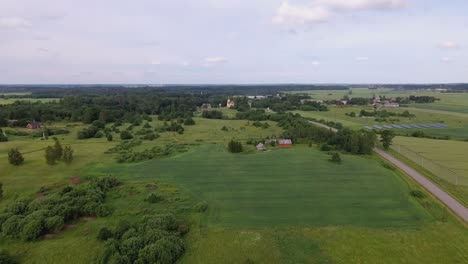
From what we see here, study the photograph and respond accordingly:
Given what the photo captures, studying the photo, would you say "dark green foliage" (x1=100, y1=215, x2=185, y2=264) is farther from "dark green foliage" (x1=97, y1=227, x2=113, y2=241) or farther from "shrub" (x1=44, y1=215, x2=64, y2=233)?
"shrub" (x1=44, y1=215, x2=64, y2=233)

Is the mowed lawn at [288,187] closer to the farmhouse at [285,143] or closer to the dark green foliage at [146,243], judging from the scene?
the dark green foliage at [146,243]

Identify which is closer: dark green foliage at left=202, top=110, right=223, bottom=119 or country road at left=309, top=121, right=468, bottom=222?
country road at left=309, top=121, right=468, bottom=222

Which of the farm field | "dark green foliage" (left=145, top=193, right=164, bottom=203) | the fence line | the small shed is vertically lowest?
"dark green foliage" (left=145, top=193, right=164, bottom=203)

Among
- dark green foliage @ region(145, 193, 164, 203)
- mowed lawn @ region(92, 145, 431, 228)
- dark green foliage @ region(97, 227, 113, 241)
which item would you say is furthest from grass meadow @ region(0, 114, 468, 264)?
dark green foliage @ region(145, 193, 164, 203)

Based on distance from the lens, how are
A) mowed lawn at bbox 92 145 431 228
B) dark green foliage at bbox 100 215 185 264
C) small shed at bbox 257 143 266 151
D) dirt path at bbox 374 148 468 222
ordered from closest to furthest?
1. dark green foliage at bbox 100 215 185 264
2. mowed lawn at bbox 92 145 431 228
3. dirt path at bbox 374 148 468 222
4. small shed at bbox 257 143 266 151

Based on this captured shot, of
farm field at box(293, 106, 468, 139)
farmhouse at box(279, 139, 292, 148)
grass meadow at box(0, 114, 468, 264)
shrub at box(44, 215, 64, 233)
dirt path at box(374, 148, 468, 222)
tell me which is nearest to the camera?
grass meadow at box(0, 114, 468, 264)

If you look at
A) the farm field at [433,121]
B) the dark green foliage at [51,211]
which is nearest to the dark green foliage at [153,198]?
the dark green foliage at [51,211]

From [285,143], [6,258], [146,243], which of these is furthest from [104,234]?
[285,143]
